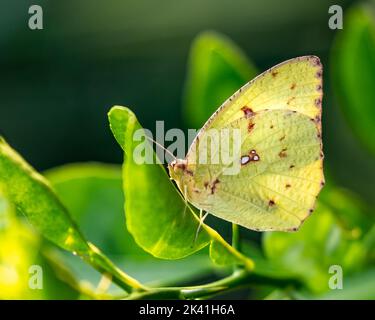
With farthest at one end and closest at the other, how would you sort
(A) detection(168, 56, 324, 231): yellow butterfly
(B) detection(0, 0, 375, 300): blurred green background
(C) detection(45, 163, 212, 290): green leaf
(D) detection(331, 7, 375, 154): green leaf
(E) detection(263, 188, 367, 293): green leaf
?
(B) detection(0, 0, 375, 300): blurred green background → (D) detection(331, 7, 375, 154): green leaf → (C) detection(45, 163, 212, 290): green leaf → (E) detection(263, 188, 367, 293): green leaf → (A) detection(168, 56, 324, 231): yellow butterfly

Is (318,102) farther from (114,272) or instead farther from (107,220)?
(107,220)

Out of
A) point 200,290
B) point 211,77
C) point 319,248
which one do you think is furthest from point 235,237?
point 211,77

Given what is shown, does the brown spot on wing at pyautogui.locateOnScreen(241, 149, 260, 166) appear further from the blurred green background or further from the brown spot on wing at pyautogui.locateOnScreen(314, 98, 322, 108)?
the blurred green background

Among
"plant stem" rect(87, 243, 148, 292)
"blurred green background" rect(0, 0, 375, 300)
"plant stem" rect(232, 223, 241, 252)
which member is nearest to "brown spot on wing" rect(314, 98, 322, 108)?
"plant stem" rect(232, 223, 241, 252)

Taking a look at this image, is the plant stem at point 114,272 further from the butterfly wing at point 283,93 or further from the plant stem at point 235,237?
the butterfly wing at point 283,93

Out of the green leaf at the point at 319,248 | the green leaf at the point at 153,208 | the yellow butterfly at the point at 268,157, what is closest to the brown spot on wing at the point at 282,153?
the yellow butterfly at the point at 268,157

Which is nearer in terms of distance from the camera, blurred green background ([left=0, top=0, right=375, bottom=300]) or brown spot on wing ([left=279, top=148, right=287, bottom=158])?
brown spot on wing ([left=279, top=148, right=287, bottom=158])
